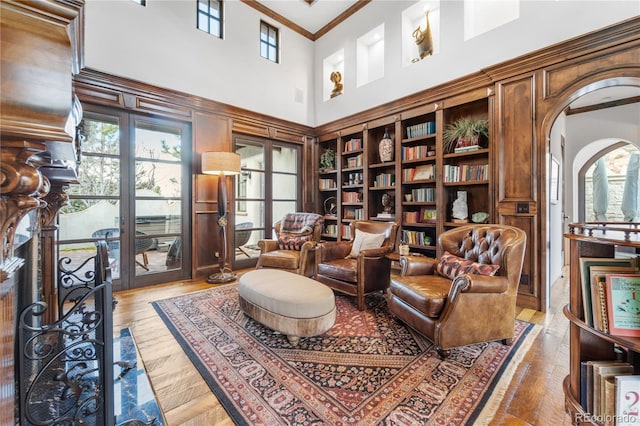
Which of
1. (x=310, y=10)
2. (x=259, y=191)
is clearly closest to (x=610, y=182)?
(x=310, y=10)

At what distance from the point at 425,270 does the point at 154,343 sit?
2.44m

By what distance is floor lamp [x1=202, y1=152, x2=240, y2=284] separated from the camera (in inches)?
147

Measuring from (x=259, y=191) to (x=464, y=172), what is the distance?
10.7 feet

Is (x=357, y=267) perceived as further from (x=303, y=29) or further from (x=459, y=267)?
(x=303, y=29)

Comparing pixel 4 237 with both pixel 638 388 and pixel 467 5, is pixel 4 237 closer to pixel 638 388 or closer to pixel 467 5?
pixel 638 388

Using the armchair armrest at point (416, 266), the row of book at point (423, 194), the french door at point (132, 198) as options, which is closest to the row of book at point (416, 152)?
the row of book at point (423, 194)

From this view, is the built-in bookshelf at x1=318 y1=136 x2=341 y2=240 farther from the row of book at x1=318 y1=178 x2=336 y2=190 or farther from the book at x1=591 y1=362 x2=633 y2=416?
the book at x1=591 y1=362 x2=633 y2=416

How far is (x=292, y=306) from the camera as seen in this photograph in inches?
80.3

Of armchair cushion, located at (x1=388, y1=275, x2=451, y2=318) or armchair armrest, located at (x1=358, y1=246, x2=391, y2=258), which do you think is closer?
armchair cushion, located at (x1=388, y1=275, x2=451, y2=318)

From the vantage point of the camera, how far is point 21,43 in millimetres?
636

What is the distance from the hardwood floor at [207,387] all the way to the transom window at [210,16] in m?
4.10

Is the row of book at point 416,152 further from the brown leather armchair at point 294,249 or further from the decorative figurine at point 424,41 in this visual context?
the brown leather armchair at point 294,249

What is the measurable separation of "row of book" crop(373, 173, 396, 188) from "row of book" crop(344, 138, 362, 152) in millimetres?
684

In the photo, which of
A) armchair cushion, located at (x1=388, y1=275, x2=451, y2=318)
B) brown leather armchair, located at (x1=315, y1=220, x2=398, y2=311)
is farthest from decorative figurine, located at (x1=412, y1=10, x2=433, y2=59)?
armchair cushion, located at (x1=388, y1=275, x2=451, y2=318)
